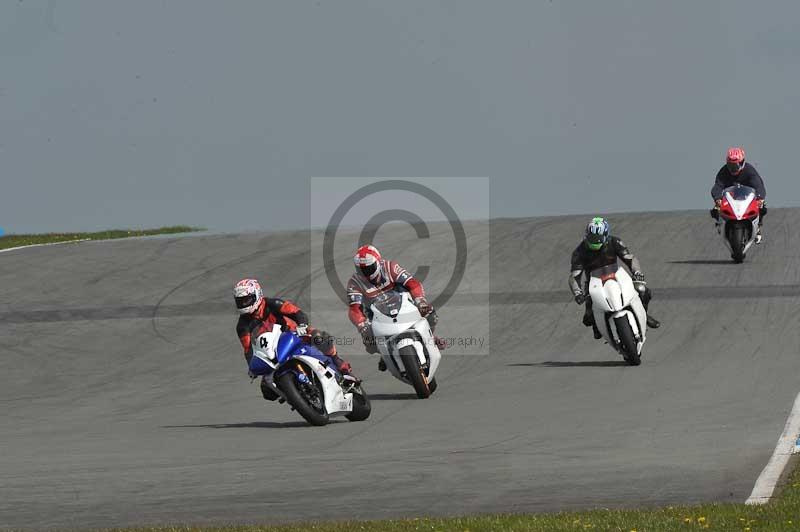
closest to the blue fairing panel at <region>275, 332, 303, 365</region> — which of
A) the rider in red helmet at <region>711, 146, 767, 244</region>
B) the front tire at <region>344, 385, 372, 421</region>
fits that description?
the front tire at <region>344, 385, 372, 421</region>

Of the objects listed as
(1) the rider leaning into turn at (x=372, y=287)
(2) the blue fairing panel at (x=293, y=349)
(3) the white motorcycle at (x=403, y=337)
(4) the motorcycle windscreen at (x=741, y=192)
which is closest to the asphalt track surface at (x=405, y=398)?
(3) the white motorcycle at (x=403, y=337)

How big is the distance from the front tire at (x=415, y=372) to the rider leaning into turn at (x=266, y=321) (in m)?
1.30

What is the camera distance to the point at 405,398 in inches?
611

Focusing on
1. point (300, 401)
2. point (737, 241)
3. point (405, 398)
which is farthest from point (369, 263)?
point (737, 241)

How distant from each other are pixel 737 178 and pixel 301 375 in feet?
45.4

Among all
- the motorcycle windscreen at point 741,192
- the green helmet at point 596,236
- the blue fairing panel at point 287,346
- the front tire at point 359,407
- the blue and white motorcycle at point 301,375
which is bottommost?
the front tire at point 359,407

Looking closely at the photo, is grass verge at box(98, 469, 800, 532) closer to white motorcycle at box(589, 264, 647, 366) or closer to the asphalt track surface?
the asphalt track surface

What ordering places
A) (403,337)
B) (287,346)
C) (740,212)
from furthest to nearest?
(740,212), (403,337), (287,346)

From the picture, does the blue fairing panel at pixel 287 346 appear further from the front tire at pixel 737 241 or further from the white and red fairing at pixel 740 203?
the front tire at pixel 737 241

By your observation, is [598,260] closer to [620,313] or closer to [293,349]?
[620,313]

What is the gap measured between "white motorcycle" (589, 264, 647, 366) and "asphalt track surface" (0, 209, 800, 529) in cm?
32

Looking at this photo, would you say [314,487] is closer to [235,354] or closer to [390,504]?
[390,504]

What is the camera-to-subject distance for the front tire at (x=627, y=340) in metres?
16.8

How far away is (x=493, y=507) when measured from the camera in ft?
29.7
